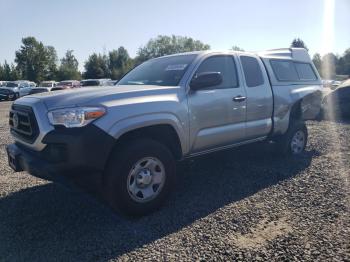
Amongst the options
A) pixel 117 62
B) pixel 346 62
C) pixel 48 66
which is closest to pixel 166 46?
pixel 117 62

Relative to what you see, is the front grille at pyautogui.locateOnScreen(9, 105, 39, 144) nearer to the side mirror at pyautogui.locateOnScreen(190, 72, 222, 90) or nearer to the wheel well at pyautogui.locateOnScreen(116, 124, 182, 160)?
the wheel well at pyautogui.locateOnScreen(116, 124, 182, 160)

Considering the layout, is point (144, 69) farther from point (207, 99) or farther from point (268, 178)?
point (268, 178)

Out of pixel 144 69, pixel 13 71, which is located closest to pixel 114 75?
pixel 13 71

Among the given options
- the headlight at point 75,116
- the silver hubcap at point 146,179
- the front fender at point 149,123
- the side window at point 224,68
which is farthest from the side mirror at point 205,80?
the headlight at point 75,116

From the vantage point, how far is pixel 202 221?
3822 mm

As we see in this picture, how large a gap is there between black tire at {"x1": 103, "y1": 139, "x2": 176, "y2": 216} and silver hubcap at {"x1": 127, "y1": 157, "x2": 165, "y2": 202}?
4cm

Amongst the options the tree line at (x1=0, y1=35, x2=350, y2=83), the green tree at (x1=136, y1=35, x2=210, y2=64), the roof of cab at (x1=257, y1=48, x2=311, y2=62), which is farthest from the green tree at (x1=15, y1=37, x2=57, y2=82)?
the roof of cab at (x1=257, y1=48, x2=311, y2=62)

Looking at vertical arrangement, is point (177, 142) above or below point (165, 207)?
above

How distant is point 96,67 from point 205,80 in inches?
2820

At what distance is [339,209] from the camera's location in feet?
13.4

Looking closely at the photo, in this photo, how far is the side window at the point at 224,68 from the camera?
485 centimetres

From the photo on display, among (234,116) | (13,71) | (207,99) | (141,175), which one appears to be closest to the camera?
(141,175)

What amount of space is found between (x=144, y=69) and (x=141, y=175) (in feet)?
6.85

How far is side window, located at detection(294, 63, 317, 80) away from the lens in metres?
6.93
